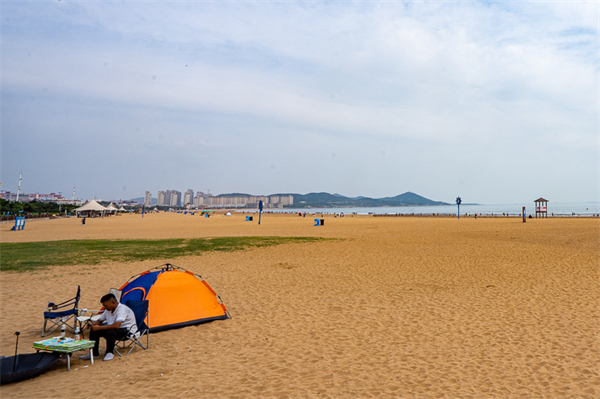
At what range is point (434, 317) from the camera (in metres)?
7.53

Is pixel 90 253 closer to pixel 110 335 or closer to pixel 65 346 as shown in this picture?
pixel 110 335

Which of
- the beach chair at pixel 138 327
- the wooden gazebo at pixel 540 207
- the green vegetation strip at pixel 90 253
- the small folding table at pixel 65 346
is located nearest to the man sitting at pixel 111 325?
the beach chair at pixel 138 327

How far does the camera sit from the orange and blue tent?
271 inches

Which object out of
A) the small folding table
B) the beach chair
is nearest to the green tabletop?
the small folding table

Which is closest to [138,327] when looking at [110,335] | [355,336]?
[110,335]

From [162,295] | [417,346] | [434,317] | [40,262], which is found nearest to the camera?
[417,346]

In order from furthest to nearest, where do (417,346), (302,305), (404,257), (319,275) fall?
(404,257) → (319,275) → (302,305) → (417,346)

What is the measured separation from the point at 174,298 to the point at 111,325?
1690 millimetres

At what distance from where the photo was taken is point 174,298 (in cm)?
713

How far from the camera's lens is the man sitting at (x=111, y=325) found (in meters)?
5.48

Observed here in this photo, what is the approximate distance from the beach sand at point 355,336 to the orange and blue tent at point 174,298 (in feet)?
0.84

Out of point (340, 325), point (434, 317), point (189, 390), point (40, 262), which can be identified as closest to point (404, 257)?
point (434, 317)

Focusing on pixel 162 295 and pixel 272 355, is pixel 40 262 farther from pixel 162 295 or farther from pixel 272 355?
pixel 272 355

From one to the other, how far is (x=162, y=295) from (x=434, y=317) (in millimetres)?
5343
